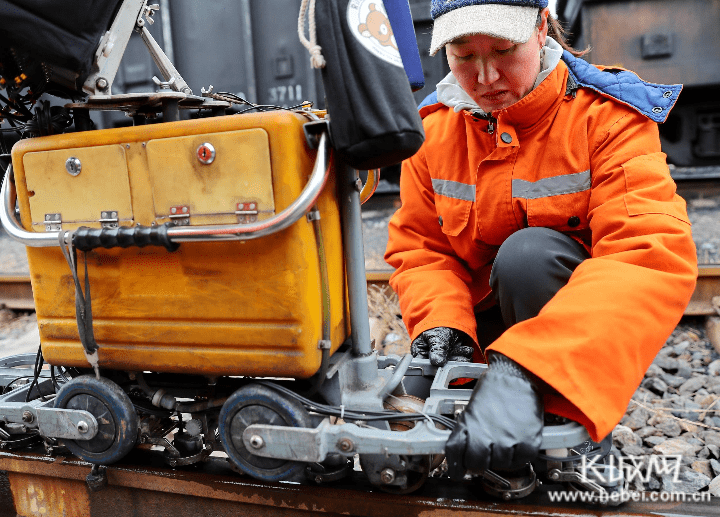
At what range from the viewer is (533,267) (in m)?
1.62

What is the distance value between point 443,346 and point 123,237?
0.99 metres

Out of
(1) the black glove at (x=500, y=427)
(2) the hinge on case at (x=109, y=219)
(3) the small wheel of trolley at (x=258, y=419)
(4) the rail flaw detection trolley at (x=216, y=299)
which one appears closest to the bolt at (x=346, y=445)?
(4) the rail flaw detection trolley at (x=216, y=299)

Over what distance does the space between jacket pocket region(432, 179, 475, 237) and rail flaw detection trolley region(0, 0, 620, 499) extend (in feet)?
1.57

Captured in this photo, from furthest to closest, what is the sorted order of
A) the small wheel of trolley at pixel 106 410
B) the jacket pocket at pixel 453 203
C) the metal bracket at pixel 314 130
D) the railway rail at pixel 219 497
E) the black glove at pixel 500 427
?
the jacket pocket at pixel 453 203 < the small wheel of trolley at pixel 106 410 < the railway rail at pixel 219 497 < the metal bracket at pixel 314 130 < the black glove at pixel 500 427

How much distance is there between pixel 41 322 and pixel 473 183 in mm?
1399

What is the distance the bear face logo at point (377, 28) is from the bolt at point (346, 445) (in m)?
0.95

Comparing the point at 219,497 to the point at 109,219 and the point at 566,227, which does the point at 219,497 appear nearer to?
the point at 109,219

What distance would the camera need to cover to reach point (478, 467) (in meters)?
1.23

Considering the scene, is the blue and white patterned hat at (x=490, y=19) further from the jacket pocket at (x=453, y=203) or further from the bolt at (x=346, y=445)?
the bolt at (x=346, y=445)

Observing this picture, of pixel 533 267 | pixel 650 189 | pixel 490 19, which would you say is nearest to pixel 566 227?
pixel 533 267

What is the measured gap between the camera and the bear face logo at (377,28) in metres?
1.26

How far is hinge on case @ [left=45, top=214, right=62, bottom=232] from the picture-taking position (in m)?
1.53

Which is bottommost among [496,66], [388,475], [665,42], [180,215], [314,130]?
[388,475]

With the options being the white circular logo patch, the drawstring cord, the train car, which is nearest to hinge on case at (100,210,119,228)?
the drawstring cord
